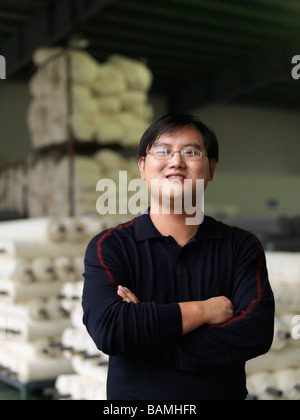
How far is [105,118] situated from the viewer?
557cm

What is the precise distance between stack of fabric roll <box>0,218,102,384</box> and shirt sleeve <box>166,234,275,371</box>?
2.62 m

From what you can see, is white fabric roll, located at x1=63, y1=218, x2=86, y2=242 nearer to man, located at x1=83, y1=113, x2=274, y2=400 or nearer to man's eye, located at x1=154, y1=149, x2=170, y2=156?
man, located at x1=83, y1=113, x2=274, y2=400

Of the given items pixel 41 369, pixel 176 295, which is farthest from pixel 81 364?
pixel 176 295

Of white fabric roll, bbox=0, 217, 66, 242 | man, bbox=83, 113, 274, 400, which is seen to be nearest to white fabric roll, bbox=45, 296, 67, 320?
white fabric roll, bbox=0, 217, 66, 242

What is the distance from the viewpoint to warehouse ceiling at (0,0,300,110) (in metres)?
6.95

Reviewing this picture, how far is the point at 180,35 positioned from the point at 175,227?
7.47 meters

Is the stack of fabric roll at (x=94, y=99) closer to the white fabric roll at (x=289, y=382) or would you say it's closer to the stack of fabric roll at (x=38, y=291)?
the stack of fabric roll at (x=38, y=291)

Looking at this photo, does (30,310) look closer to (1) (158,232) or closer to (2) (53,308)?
(2) (53,308)

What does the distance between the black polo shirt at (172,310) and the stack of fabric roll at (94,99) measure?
4.12m

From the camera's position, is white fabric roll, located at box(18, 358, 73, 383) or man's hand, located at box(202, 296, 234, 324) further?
white fabric roll, located at box(18, 358, 73, 383)

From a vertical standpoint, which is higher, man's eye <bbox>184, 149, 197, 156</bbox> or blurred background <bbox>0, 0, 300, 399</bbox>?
blurred background <bbox>0, 0, 300, 399</bbox>

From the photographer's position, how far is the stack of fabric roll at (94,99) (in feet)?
18.1

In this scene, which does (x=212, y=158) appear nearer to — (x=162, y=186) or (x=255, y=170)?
(x=162, y=186)

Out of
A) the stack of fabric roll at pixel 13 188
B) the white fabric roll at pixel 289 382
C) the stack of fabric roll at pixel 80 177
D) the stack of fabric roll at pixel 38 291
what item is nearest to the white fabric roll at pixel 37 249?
the stack of fabric roll at pixel 38 291
